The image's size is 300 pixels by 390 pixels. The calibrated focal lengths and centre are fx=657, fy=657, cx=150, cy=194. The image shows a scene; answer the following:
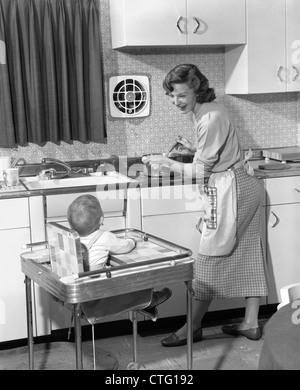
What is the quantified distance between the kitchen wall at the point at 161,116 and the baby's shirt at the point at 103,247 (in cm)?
141

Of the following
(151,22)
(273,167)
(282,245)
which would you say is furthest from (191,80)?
(282,245)

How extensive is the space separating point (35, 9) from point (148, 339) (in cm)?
191

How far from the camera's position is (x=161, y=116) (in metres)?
4.03

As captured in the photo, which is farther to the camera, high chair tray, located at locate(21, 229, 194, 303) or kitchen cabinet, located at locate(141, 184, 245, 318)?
kitchen cabinet, located at locate(141, 184, 245, 318)

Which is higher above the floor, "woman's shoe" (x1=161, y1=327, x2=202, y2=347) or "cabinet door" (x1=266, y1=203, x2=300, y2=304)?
"cabinet door" (x1=266, y1=203, x2=300, y2=304)

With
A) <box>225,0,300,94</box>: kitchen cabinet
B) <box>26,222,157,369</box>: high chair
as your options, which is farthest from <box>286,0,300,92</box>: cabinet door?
<box>26,222,157,369</box>: high chair

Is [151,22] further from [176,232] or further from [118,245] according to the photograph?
[118,245]

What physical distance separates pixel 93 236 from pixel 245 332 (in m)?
1.28

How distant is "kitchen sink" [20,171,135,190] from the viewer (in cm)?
360

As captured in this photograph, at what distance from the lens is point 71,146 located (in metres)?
3.88

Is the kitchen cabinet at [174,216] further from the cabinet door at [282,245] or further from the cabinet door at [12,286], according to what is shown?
the cabinet door at [12,286]

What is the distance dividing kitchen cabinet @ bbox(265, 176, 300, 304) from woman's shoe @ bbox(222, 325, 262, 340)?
0.34m

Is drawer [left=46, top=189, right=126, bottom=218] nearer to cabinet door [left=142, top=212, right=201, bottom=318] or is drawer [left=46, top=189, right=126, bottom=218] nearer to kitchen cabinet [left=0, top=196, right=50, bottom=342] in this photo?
kitchen cabinet [left=0, top=196, right=50, bottom=342]

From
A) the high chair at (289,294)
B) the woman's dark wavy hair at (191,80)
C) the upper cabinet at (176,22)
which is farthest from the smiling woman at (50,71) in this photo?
the high chair at (289,294)
